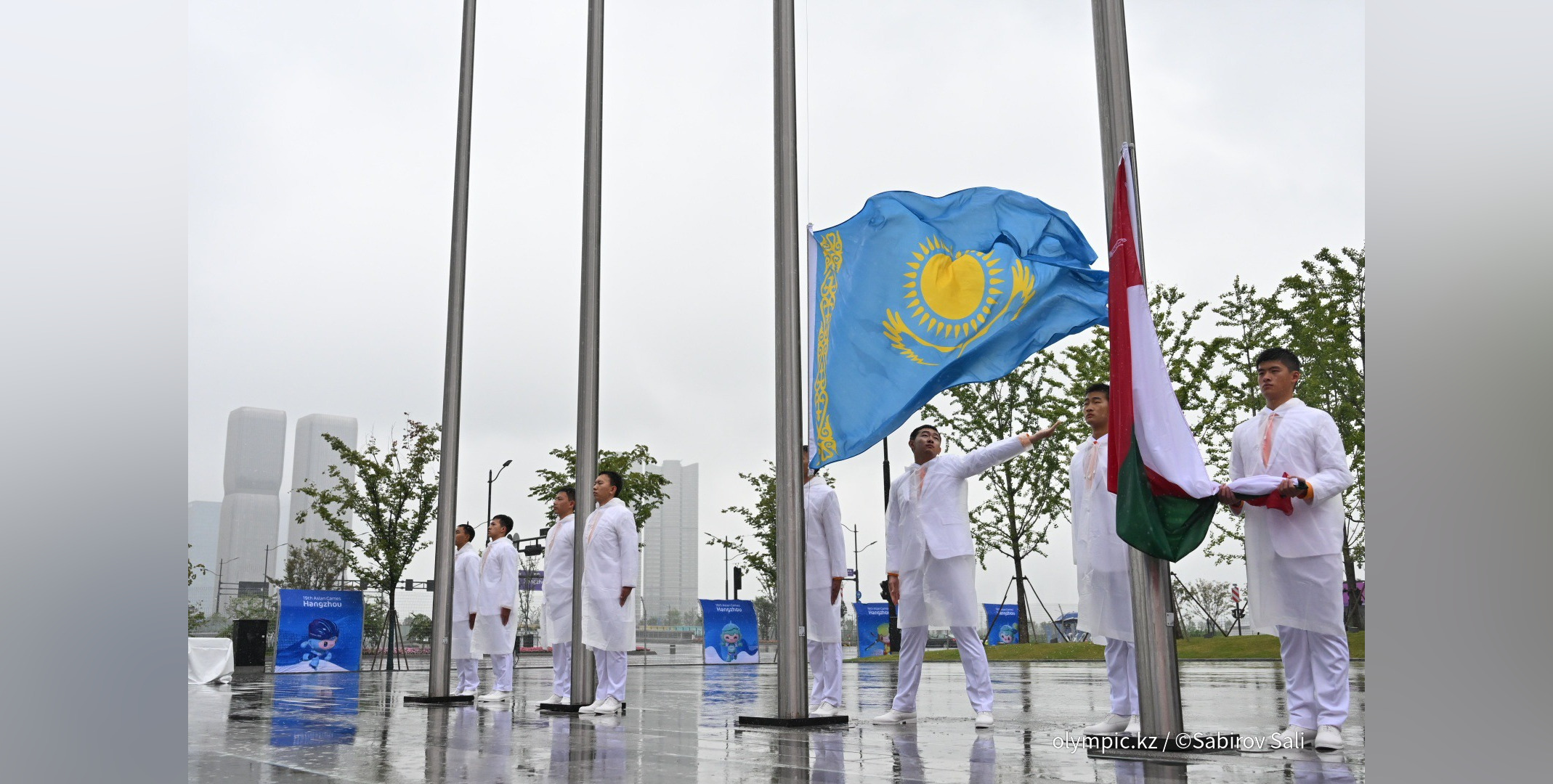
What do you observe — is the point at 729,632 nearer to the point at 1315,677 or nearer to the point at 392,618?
the point at 392,618

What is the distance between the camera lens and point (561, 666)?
42.8 feet

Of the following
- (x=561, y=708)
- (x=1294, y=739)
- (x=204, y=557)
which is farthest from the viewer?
(x=204, y=557)

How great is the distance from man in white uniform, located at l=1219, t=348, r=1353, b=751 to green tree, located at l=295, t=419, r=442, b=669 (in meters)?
26.9

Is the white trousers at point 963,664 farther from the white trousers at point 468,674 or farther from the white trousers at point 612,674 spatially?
the white trousers at point 468,674

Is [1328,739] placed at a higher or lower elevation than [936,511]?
lower

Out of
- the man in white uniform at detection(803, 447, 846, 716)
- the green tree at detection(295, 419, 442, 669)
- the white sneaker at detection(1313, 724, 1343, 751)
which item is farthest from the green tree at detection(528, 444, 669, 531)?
the white sneaker at detection(1313, 724, 1343, 751)

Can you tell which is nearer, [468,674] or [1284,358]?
[1284,358]

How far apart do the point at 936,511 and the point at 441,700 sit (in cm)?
634

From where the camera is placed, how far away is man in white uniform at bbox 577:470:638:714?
10852 millimetres

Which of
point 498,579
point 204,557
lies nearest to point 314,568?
point 204,557

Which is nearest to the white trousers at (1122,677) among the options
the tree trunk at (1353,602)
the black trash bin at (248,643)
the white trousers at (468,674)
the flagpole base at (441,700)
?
the flagpole base at (441,700)

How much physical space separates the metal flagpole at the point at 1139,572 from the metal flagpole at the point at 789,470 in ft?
9.08
